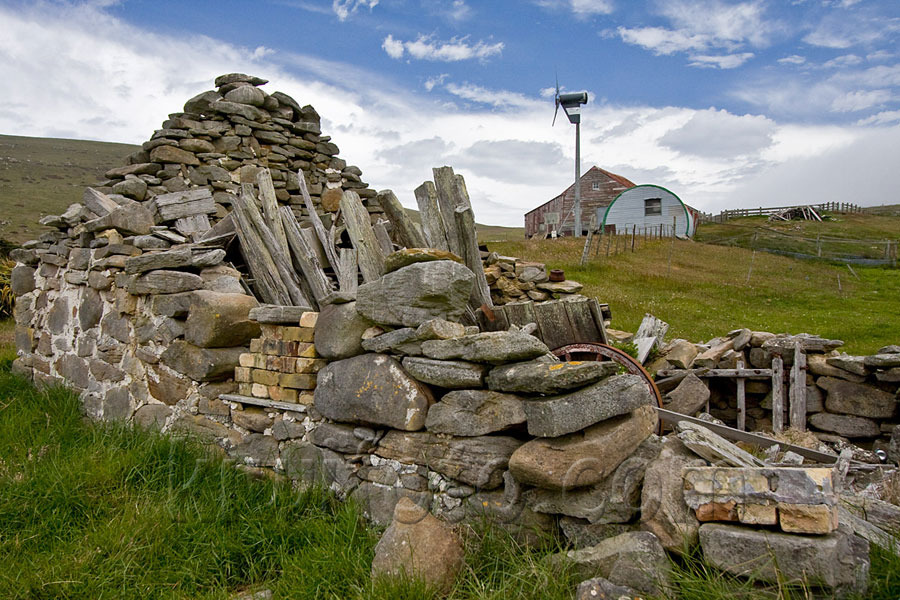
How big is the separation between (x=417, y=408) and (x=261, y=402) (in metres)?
1.52

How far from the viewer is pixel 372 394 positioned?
354 centimetres

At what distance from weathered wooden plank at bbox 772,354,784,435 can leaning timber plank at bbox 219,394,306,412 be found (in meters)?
6.02

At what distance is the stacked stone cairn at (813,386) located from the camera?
6598 millimetres

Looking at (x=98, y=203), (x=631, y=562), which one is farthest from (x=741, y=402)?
(x=98, y=203)

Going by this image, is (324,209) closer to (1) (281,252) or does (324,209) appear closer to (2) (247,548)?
(1) (281,252)

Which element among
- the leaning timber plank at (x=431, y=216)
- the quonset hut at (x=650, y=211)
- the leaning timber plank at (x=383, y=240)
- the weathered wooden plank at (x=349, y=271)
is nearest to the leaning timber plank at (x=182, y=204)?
the weathered wooden plank at (x=349, y=271)

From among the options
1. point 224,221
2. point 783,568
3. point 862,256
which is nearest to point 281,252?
point 224,221

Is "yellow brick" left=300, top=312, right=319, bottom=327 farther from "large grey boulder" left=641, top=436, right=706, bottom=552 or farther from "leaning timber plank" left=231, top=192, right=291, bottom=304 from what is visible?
"large grey boulder" left=641, top=436, right=706, bottom=552

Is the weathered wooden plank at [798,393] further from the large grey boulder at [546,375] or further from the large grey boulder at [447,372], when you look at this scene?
the large grey boulder at [447,372]

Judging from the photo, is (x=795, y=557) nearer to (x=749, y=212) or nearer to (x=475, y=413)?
(x=475, y=413)

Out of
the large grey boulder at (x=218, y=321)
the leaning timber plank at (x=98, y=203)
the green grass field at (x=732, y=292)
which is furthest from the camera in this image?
the green grass field at (x=732, y=292)

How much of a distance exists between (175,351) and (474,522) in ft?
10.1

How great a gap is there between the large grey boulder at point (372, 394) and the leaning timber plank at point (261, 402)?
0.28 meters

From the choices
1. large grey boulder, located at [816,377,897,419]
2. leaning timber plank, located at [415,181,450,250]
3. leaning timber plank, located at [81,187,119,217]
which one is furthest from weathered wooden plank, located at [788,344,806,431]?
leaning timber plank, located at [81,187,119,217]
